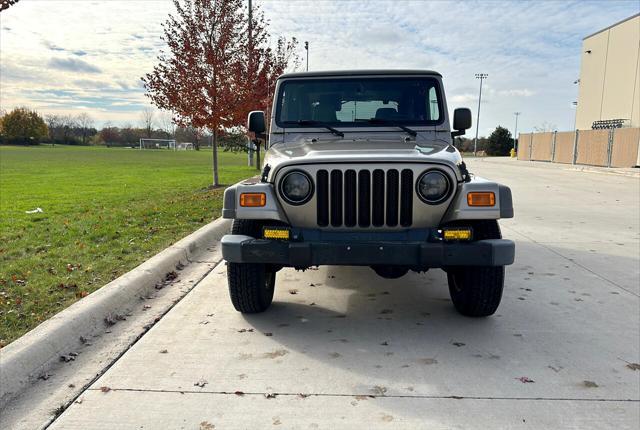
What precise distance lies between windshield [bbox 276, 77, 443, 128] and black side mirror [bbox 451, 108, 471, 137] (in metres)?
0.30

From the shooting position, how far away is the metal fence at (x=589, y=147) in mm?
25781

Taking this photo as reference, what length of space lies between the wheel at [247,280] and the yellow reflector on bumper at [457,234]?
1.38 m

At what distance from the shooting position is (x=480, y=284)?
12.6ft

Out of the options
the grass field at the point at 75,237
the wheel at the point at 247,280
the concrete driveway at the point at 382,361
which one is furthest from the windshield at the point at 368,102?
the grass field at the point at 75,237

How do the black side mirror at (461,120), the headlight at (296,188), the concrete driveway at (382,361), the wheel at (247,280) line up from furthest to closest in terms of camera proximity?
1. the black side mirror at (461,120)
2. the wheel at (247,280)
3. the headlight at (296,188)
4. the concrete driveway at (382,361)

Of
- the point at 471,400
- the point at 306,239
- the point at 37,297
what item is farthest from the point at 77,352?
the point at 471,400

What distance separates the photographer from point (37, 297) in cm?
425

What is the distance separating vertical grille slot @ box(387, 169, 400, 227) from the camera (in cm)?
351

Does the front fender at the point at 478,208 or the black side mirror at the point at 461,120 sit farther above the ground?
the black side mirror at the point at 461,120

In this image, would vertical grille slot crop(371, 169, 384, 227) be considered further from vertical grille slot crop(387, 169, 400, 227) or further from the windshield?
the windshield

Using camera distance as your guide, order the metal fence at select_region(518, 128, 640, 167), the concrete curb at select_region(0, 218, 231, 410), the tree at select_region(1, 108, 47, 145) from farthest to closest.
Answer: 1. the tree at select_region(1, 108, 47, 145)
2. the metal fence at select_region(518, 128, 640, 167)
3. the concrete curb at select_region(0, 218, 231, 410)

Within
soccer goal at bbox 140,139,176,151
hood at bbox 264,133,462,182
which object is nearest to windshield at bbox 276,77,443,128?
hood at bbox 264,133,462,182

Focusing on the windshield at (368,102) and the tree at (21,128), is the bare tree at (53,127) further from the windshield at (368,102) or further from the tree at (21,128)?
the windshield at (368,102)

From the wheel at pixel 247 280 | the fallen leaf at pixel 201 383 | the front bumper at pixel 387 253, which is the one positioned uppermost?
the front bumper at pixel 387 253
